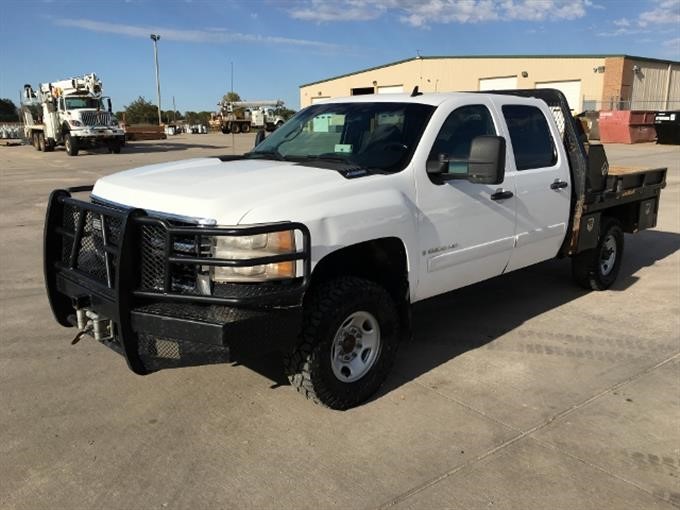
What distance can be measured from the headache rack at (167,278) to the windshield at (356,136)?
44.6 inches

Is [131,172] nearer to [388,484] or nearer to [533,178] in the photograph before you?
[388,484]

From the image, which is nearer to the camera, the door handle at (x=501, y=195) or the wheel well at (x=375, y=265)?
the wheel well at (x=375, y=265)

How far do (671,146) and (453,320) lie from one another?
29082mm

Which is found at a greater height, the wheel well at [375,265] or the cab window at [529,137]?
the cab window at [529,137]

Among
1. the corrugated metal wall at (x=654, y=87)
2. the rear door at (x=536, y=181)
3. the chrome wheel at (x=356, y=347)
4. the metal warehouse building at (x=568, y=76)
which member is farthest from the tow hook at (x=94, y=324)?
the corrugated metal wall at (x=654, y=87)

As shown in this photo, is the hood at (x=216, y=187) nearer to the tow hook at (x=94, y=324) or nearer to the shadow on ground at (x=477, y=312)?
the tow hook at (x=94, y=324)

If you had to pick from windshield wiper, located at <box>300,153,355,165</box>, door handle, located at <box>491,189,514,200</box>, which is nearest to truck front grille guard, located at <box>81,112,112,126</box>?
windshield wiper, located at <box>300,153,355,165</box>

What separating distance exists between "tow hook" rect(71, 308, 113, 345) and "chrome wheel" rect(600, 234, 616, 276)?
486 cm

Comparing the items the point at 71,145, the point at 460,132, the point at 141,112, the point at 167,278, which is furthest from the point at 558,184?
the point at 141,112

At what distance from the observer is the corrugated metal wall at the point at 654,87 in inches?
1575

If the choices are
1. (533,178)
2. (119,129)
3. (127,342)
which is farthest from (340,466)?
(119,129)

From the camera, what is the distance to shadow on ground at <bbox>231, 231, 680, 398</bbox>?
176 inches

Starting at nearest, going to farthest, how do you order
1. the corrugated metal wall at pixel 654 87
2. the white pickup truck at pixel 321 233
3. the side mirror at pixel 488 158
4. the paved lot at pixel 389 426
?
the paved lot at pixel 389 426 < the white pickup truck at pixel 321 233 < the side mirror at pixel 488 158 < the corrugated metal wall at pixel 654 87

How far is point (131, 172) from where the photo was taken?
4266 millimetres
